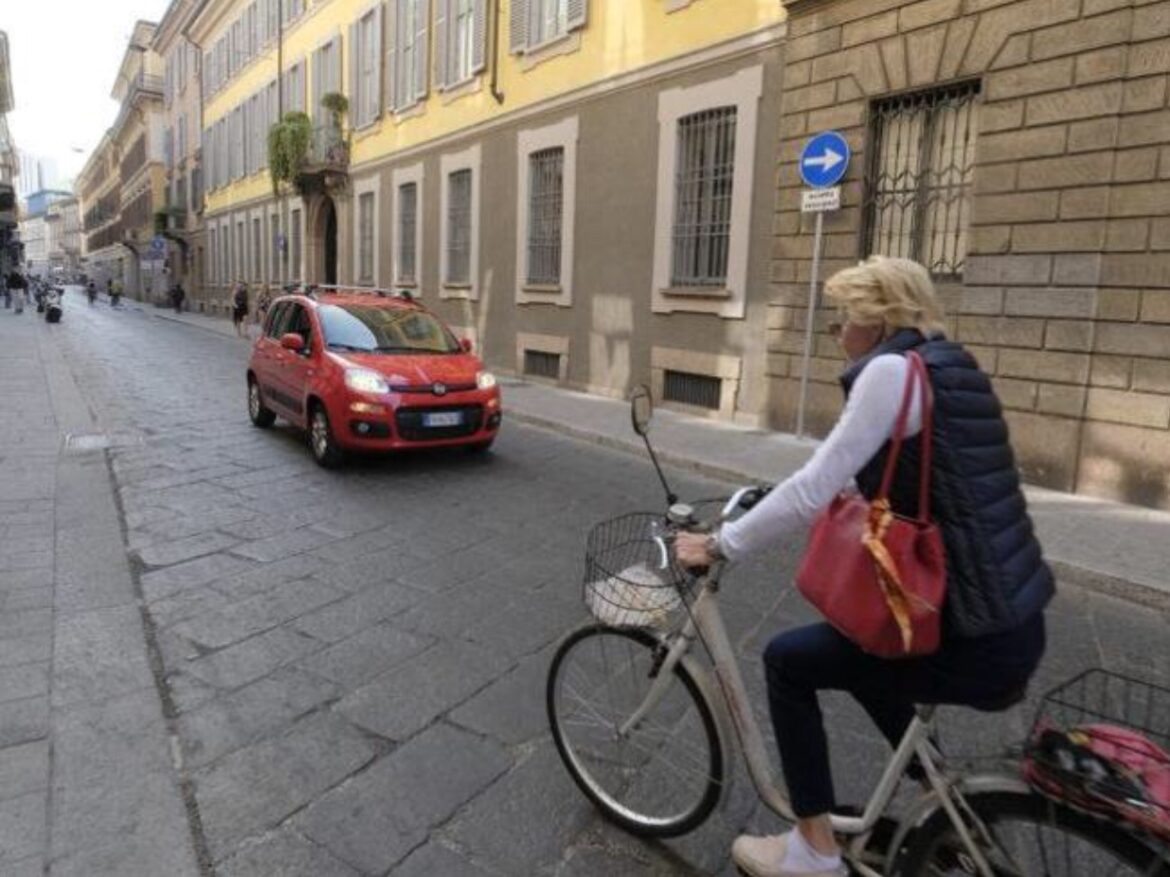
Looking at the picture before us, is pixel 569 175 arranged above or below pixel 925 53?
below

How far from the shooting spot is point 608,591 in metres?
2.66

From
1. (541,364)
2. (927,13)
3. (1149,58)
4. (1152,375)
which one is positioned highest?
(927,13)

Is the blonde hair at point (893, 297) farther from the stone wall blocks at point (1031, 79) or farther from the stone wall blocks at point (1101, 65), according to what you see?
the stone wall blocks at point (1031, 79)

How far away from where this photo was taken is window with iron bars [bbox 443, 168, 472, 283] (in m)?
18.3

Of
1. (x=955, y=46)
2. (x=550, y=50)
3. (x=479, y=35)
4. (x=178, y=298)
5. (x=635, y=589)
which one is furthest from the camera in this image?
(x=178, y=298)

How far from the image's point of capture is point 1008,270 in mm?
8312

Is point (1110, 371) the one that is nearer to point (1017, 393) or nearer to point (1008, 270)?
point (1017, 393)

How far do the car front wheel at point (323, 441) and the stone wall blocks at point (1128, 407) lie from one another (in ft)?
21.6

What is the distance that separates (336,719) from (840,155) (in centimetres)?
797

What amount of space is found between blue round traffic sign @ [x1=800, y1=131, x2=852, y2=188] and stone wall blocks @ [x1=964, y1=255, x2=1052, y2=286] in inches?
69.2

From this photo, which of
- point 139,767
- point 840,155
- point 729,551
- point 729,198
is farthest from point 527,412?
point 729,551

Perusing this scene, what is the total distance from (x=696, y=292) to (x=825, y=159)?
2806 mm

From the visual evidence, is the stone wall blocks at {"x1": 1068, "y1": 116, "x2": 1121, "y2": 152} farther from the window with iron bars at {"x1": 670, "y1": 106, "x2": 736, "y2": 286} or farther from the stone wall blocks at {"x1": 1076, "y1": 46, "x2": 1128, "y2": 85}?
the window with iron bars at {"x1": 670, "y1": 106, "x2": 736, "y2": 286}

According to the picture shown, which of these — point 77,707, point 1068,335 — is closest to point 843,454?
point 77,707
